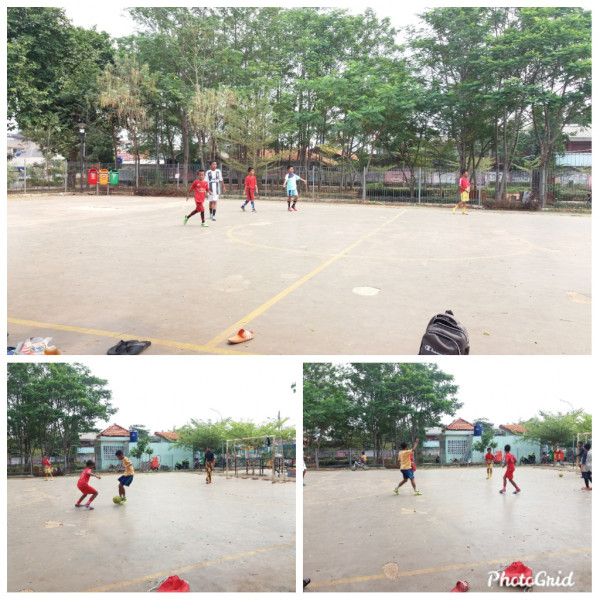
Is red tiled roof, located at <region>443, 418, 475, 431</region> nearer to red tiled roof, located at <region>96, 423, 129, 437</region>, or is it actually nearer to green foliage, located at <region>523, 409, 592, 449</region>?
green foliage, located at <region>523, 409, 592, 449</region>

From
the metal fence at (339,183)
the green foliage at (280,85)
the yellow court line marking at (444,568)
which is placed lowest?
the yellow court line marking at (444,568)

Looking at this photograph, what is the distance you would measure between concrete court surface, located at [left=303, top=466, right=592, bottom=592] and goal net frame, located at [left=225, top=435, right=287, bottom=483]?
121 inches

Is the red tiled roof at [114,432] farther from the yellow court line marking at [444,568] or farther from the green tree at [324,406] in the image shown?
the yellow court line marking at [444,568]

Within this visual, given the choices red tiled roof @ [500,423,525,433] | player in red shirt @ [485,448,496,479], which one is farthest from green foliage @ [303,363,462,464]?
player in red shirt @ [485,448,496,479]

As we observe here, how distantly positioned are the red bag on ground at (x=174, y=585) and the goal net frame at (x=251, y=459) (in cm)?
407

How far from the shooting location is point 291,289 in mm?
7258

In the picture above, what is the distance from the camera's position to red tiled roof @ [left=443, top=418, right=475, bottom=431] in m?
5.51

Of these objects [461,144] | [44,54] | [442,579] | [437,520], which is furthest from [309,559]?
[44,54]

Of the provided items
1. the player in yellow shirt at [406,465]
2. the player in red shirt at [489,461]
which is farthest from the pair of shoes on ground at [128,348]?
the player in red shirt at [489,461]

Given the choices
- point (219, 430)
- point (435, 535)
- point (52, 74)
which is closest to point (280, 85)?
point (52, 74)

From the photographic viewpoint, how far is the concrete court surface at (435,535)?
13.8ft

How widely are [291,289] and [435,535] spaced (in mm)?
3543

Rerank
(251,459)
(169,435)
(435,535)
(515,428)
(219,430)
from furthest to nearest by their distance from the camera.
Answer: (251,459)
(219,430)
(169,435)
(515,428)
(435,535)

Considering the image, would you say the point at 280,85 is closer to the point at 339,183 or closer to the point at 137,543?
the point at 339,183
